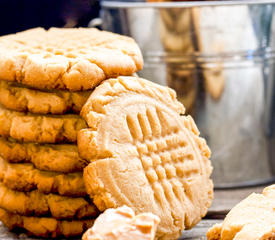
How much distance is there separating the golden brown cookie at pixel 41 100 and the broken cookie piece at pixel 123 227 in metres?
0.37

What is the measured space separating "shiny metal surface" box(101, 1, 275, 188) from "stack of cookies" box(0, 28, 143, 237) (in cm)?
50

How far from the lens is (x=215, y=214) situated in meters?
1.77

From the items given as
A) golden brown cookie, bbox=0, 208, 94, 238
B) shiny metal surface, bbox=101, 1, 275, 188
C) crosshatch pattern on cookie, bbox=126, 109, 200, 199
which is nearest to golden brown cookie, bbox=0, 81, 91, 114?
crosshatch pattern on cookie, bbox=126, 109, 200, 199

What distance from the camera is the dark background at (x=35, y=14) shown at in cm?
217

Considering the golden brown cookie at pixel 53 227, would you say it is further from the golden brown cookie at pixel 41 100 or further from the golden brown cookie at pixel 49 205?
the golden brown cookie at pixel 41 100

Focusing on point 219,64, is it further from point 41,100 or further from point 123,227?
point 123,227

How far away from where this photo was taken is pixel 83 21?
89.7 inches

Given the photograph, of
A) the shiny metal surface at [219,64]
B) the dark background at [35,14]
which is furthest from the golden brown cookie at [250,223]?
the dark background at [35,14]

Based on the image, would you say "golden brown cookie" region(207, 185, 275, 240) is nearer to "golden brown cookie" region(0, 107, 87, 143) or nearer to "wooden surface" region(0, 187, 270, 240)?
"wooden surface" region(0, 187, 270, 240)

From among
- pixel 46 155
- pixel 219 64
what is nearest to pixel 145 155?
pixel 46 155

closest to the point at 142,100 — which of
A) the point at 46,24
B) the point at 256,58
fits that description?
the point at 256,58

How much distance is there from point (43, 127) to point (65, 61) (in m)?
0.19

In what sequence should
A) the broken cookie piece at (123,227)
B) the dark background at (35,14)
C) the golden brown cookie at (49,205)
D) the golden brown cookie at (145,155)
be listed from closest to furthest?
the broken cookie piece at (123,227)
the golden brown cookie at (145,155)
the golden brown cookie at (49,205)
the dark background at (35,14)

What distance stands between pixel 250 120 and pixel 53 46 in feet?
2.93
